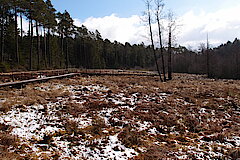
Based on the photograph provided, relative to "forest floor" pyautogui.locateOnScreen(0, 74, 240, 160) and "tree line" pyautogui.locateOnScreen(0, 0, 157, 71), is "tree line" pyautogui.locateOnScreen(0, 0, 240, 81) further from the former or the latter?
"forest floor" pyautogui.locateOnScreen(0, 74, 240, 160)

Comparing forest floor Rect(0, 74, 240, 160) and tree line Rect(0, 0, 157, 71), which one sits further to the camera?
tree line Rect(0, 0, 157, 71)

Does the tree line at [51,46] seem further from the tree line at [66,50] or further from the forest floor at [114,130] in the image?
the forest floor at [114,130]

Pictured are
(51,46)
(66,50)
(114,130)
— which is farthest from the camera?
(66,50)

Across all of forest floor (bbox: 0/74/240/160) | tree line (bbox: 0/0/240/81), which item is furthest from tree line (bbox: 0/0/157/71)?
forest floor (bbox: 0/74/240/160)

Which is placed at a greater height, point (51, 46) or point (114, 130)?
point (51, 46)

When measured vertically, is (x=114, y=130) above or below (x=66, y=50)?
below

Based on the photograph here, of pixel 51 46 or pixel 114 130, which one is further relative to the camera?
pixel 51 46

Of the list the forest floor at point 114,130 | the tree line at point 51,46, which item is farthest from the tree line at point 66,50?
the forest floor at point 114,130

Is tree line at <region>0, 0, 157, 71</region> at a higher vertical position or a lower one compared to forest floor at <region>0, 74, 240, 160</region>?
higher

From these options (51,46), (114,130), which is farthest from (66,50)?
(114,130)

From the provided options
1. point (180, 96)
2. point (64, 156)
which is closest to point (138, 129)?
point (64, 156)

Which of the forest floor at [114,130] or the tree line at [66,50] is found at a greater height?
the tree line at [66,50]

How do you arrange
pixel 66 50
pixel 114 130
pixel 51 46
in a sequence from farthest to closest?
pixel 66 50 → pixel 51 46 → pixel 114 130

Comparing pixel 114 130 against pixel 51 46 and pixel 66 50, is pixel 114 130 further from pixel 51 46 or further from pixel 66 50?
pixel 66 50
